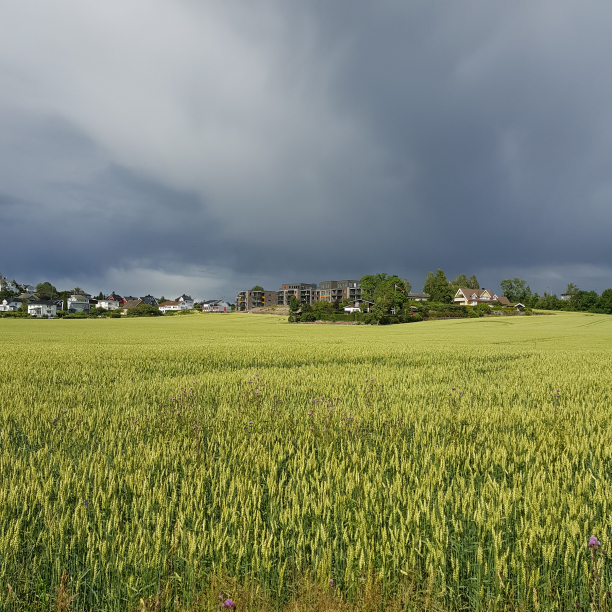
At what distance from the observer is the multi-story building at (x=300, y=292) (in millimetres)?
181750

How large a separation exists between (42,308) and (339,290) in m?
117

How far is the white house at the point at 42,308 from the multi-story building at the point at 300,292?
94.3m

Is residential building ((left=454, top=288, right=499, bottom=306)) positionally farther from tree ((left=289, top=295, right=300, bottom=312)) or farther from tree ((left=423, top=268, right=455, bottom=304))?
tree ((left=289, top=295, right=300, bottom=312))

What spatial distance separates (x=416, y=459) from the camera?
12.8ft

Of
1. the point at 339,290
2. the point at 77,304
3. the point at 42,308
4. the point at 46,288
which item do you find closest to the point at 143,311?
the point at 42,308

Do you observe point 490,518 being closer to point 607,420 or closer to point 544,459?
point 544,459

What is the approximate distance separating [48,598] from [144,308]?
120013 millimetres

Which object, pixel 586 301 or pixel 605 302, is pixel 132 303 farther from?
pixel 605 302

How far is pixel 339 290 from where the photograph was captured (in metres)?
170

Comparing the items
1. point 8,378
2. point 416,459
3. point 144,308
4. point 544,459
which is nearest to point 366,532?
point 416,459

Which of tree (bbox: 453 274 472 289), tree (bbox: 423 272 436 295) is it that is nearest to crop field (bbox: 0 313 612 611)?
tree (bbox: 423 272 436 295)

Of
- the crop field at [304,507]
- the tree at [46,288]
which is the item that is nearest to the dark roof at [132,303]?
the tree at [46,288]

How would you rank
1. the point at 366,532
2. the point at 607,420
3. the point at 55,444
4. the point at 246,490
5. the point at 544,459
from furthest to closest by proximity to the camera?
Answer: the point at 607,420 < the point at 55,444 < the point at 544,459 < the point at 246,490 < the point at 366,532

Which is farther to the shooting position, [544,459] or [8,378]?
[8,378]
